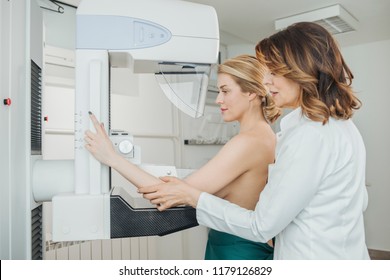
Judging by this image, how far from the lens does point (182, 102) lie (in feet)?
3.29

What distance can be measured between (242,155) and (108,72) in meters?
→ 0.44

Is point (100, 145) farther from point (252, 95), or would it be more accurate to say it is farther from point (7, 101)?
point (252, 95)

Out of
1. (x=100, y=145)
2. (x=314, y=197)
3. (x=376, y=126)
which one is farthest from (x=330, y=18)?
(x=100, y=145)

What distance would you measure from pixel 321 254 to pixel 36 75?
0.83 meters

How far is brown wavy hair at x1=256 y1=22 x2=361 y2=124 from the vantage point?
2.79ft

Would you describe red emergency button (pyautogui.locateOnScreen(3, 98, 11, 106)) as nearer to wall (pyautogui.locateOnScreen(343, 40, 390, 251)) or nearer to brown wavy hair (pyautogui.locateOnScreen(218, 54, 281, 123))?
brown wavy hair (pyautogui.locateOnScreen(218, 54, 281, 123))

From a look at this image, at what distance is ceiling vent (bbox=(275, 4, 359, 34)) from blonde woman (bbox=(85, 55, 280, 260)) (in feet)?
5.61

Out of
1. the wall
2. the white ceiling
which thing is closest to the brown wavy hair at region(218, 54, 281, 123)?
the white ceiling

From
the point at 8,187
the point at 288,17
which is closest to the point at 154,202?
the point at 8,187

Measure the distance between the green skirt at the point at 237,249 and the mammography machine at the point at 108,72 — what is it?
314 mm

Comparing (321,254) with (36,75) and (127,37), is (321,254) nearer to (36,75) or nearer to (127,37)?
(127,37)

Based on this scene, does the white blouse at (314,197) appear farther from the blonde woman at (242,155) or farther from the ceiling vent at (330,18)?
the ceiling vent at (330,18)

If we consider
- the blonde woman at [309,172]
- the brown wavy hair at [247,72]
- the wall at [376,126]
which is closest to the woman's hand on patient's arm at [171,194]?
the blonde woman at [309,172]

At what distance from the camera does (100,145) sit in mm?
861
